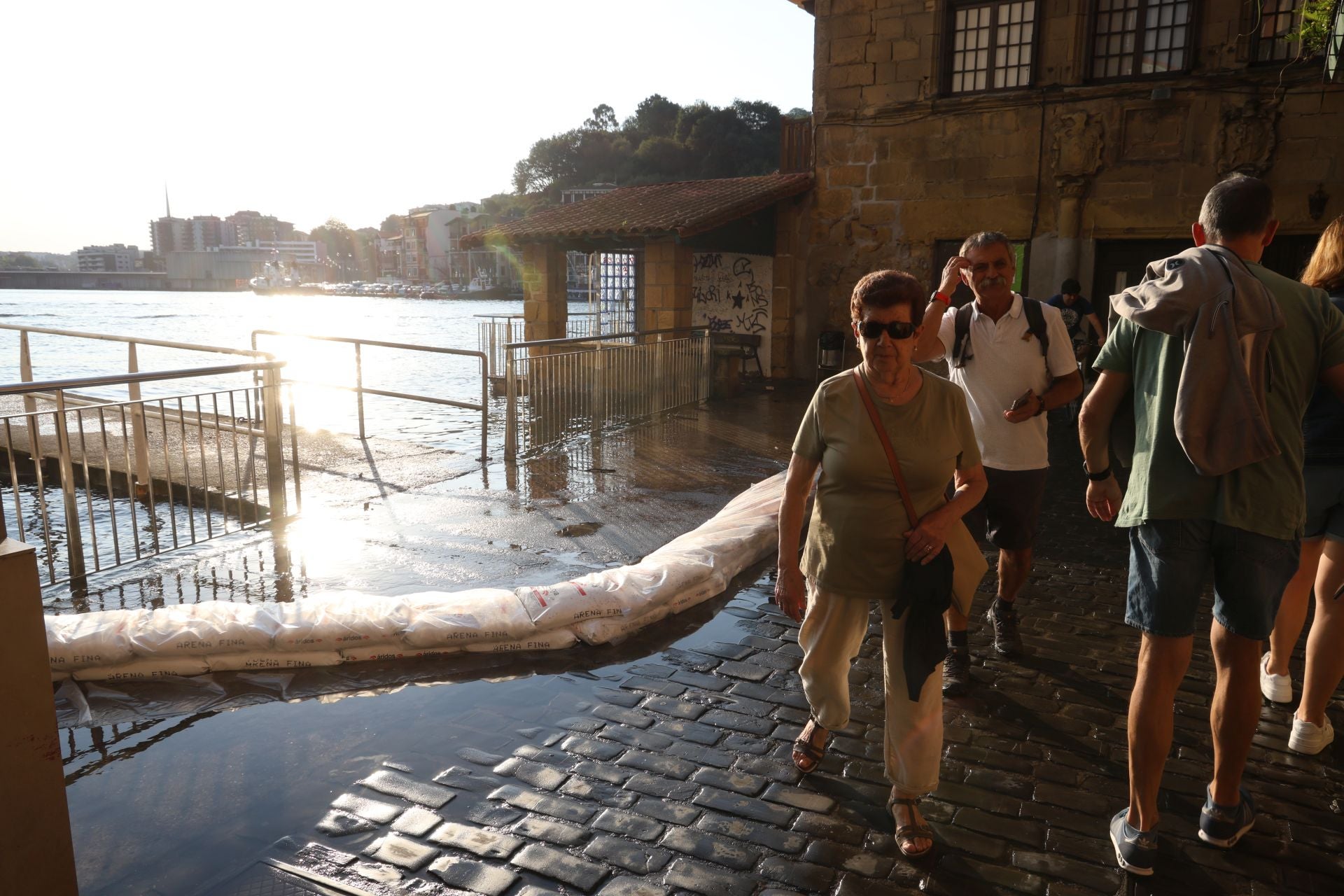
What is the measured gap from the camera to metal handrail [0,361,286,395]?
16.2 feet

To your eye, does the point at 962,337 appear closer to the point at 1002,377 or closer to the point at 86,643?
the point at 1002,377

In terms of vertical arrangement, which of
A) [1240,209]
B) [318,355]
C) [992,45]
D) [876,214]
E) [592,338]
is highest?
[992,45]

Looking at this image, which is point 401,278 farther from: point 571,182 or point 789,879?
point 789,879

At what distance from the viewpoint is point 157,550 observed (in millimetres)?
5918

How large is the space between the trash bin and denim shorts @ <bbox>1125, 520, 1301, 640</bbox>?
13019mm

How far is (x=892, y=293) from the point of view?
279cm

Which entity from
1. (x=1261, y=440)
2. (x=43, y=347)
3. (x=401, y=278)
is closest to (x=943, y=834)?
(x=1261, y=440)

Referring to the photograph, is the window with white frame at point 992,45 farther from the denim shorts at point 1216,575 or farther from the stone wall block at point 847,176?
the denim shorts at point 1216,575

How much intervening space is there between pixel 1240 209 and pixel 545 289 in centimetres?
1527

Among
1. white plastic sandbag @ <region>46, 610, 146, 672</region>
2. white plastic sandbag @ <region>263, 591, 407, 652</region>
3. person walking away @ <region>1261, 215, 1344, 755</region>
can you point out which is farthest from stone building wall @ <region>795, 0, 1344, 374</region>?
white plastic sandbag @ <region>46, 610, 146, 672</region>

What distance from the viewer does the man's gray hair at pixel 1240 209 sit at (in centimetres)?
270

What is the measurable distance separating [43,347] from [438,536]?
3783cm

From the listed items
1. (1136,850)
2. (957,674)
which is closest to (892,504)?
(1136,850)

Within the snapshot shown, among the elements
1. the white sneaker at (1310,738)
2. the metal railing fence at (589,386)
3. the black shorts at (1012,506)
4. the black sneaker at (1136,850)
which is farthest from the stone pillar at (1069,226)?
the black sneaker at (1136,850)
